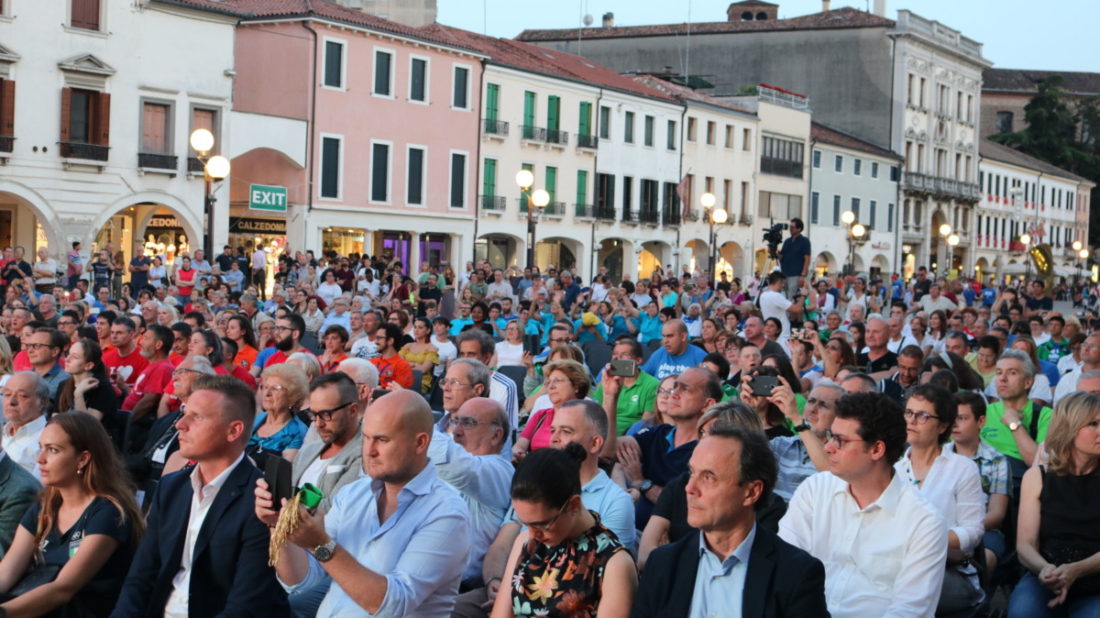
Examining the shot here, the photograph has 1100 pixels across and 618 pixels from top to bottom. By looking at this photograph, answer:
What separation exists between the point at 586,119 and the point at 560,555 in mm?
44094

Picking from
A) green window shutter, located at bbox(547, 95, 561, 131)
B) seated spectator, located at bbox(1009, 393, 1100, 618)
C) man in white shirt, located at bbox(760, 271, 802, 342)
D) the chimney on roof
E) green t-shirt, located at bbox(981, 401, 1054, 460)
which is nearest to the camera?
seated spectator, located at bbox(1009, 393, 1100, 618)

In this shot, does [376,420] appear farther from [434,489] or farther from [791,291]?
[791,291]

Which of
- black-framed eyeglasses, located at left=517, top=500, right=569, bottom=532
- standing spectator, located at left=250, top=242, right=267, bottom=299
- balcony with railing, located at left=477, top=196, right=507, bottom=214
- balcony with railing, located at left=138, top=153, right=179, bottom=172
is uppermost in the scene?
balcony with railing, located at left=138, top=153, right=179, bottom=172

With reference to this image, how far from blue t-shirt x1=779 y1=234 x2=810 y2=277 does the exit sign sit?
21.7 metres

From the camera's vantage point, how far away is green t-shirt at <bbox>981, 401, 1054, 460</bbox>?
8.41m

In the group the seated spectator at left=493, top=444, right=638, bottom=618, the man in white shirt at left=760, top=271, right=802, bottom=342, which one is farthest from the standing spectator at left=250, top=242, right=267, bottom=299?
the seated spectator at left=493, top=444, right=638, bottom=618

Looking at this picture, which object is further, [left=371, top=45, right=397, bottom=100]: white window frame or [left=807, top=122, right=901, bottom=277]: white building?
[left=807, top=122, right=901, bottom=277]: white building

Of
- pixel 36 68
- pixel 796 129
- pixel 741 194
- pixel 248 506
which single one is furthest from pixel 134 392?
pixel 796 129

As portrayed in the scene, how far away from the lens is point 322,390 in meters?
6.70

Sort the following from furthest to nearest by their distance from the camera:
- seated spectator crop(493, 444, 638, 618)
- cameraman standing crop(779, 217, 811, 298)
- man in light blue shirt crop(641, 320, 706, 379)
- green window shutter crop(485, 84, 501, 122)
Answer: green window shutter crop(485, 84, 501, 122) → cameraman standing crop(779, 217, 811, 298) → man in light blue shirt crop(641, 320, 706, 379) → seated spectator crop(493, 444, 638, 618)

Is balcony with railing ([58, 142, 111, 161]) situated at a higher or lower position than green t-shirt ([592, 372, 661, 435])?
higher

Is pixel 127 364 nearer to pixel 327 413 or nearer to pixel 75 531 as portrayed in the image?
pixel 327 413

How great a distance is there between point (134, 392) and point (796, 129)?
5154cm

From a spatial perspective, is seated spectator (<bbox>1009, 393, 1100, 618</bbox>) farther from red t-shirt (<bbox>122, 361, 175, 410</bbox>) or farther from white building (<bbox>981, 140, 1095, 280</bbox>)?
white building (<bbox>981, 140, 1095, 280</bbox>)
